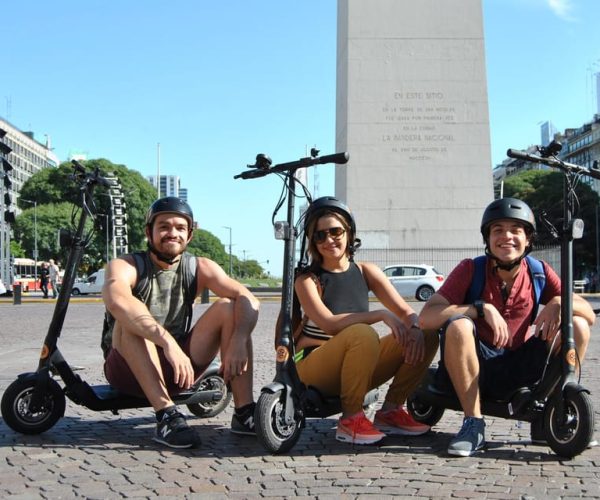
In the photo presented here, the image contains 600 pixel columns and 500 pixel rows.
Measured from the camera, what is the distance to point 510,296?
4.11 metres

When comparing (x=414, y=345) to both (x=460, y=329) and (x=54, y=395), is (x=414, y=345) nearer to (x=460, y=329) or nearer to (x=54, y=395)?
(x=460, y=329)

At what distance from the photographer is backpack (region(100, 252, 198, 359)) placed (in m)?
4.34

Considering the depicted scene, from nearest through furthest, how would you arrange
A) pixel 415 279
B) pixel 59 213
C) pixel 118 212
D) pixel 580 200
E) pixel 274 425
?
pixel 274 425 → pixel 415 279 → pixel 118 212 → pixel 580 200 → pixel 59 213

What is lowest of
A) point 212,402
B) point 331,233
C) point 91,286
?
point 212,402

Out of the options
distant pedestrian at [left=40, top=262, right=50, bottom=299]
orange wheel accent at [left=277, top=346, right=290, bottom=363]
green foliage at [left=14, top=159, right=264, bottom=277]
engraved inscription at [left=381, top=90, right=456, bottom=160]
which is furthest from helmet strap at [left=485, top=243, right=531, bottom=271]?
green foliage at [left=14, top=159, right=264, bottom=277]

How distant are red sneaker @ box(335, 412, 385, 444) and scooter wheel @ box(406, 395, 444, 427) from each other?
0.49 meters

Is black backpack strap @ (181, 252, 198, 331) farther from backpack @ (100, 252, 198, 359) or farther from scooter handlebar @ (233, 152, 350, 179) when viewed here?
scooter handlebar @ (233, 152, 350, 179)

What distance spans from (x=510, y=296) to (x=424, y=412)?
2.90 feet

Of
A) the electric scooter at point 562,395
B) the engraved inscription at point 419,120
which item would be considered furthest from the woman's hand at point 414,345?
the engraved inscription at point 419,120

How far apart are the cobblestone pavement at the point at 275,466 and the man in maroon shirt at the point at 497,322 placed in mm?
285

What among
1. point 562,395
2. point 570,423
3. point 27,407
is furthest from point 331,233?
point 27,407

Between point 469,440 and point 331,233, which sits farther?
point 331,233

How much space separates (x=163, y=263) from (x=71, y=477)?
133cm

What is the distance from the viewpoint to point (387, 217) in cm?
2669
